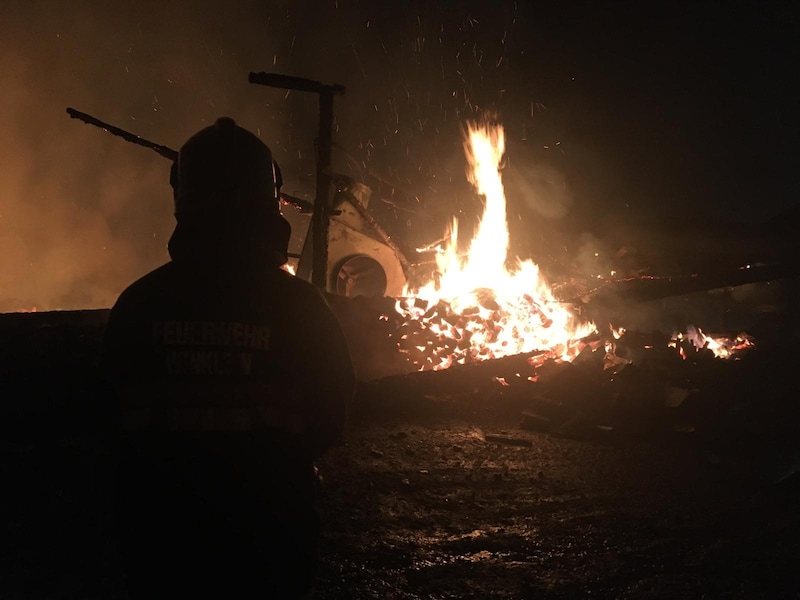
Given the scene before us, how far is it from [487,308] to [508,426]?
3.06 m

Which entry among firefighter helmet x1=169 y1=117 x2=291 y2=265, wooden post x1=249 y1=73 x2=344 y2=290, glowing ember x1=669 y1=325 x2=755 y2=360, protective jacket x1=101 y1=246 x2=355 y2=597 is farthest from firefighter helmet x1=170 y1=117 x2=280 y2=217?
glowing ember x1=669 y1=325 x2=755 y2=360

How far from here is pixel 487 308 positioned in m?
9.38

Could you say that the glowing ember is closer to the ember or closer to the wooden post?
the ember

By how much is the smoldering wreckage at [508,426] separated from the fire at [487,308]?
4 centimetres

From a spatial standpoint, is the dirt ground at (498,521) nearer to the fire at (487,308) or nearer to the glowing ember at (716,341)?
the fire at (487,308)

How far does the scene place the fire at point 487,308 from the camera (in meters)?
8.67

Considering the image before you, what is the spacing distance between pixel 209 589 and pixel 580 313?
900 cm

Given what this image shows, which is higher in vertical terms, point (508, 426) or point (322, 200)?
point (322, 200)

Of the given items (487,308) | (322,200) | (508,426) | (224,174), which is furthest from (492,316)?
(224,174)

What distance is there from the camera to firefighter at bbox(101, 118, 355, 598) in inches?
69.7

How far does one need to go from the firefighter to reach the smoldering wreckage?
1.64 metres

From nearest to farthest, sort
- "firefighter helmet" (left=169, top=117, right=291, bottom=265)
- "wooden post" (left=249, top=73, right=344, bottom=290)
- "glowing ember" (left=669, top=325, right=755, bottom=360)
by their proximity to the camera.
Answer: "firefighter helmet" (left=169, top=117, right=291, bottom=265), "wooden post" (left=249, top=73, right=344, bottom=290), "glowing ember" (left=669, top=325, right=755, bottom=360)

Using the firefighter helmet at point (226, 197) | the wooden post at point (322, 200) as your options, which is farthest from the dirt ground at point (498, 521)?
the wooden post at point (322, 200)

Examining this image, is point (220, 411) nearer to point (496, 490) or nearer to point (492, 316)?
point (496, 490)
